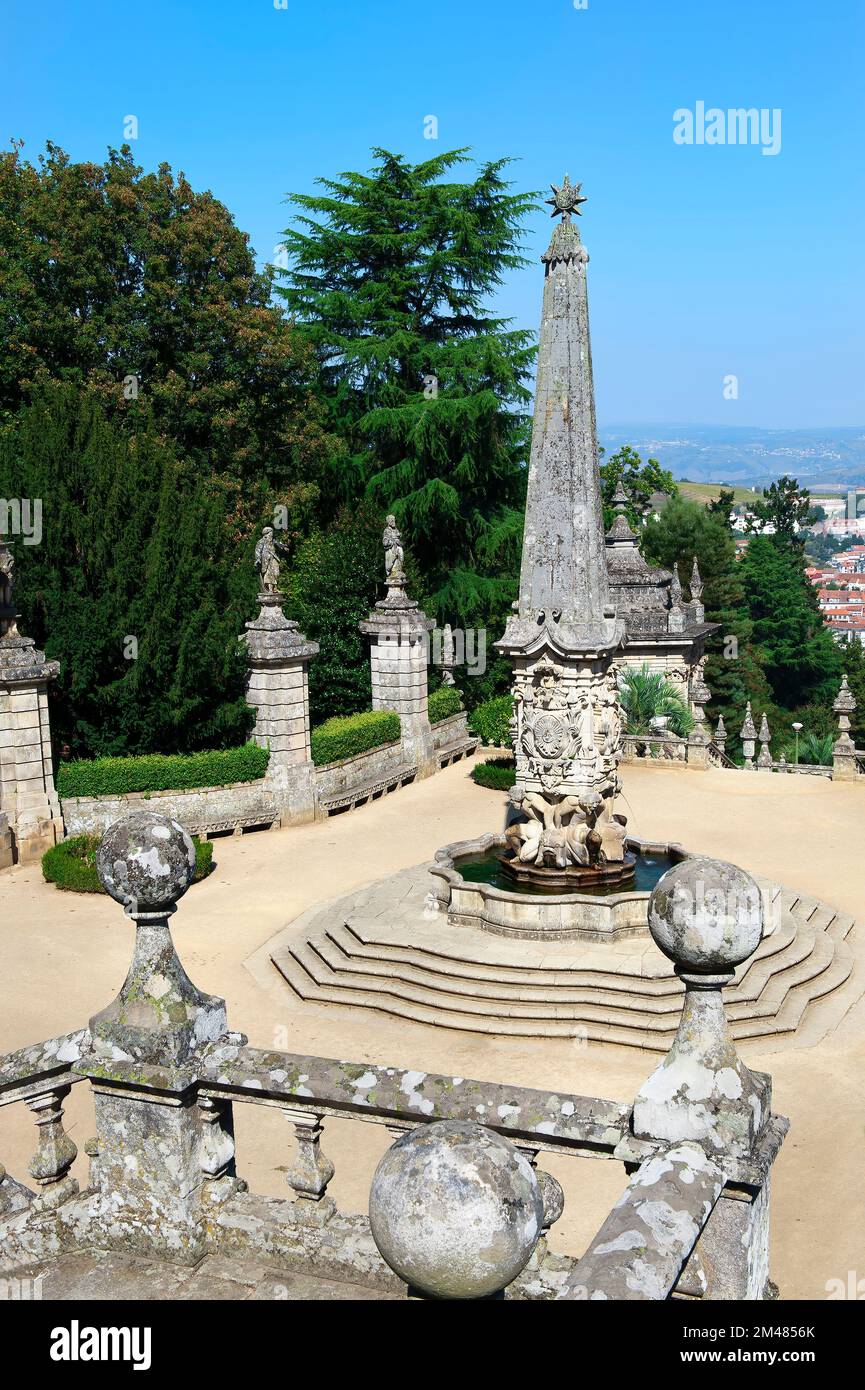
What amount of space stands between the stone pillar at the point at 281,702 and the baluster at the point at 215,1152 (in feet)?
→ 60.2

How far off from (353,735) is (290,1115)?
20756 millimetres

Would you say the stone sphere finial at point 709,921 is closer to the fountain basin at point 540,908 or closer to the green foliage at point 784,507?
the fountain basin at point 540,908

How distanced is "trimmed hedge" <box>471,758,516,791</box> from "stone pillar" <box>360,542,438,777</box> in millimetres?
1801

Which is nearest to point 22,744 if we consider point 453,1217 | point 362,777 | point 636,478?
point 362,777

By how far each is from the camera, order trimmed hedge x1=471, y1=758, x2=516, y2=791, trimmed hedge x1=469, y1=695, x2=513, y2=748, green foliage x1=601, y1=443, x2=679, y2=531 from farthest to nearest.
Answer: green foliage x1=601, y1=443, x2=679, y2=531
trimmed hedge x1=469, y1=695, x2=513, y2=748
trimmed hedge x1=471, y1=758, x2=516, y2=791

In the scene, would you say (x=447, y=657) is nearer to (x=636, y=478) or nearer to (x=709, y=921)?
(x=636, y=478)

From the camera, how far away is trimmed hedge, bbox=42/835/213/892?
20.2 m

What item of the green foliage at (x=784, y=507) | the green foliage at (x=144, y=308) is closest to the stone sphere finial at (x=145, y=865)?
the green foliage at (x=144, y=308)

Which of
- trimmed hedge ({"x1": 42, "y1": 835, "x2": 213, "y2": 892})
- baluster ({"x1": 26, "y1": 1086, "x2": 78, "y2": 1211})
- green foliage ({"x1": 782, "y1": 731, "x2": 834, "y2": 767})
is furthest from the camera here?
green foliage ({"x1": 782, "y1": 731, "x2": 834, "y2": 767})

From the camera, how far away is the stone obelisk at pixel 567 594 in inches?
663

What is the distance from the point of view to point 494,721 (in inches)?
1256

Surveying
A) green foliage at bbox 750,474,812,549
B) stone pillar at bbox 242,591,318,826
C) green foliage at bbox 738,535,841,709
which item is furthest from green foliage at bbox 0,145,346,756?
green foliage at bbox 750,474,812,549

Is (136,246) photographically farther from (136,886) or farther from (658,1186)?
(658,1186)

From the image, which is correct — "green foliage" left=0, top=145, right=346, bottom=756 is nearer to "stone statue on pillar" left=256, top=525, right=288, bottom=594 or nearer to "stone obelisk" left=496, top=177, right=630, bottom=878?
"stone statue on pillar" left=256, top=525, right=288, bottom=594
